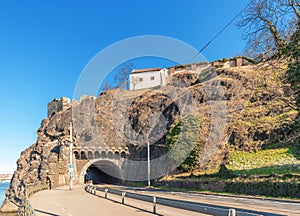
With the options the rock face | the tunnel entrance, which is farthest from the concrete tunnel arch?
the rock face

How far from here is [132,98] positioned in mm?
73812

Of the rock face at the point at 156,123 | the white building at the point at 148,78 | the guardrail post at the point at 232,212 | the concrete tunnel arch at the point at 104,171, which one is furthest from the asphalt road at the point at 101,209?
the white building at the point at 148,78

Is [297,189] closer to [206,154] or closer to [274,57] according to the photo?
[274,57]

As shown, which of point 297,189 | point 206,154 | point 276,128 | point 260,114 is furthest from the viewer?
point 260,114

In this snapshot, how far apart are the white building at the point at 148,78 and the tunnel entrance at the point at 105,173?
2831 centimetres

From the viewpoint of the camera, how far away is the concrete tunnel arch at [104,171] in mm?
55350

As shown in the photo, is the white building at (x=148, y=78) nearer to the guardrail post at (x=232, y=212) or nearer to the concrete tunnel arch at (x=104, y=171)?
the concrete tunnel arch at (x=104, y=171)

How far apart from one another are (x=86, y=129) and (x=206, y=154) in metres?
29.8

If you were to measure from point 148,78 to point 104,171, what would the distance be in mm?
31142

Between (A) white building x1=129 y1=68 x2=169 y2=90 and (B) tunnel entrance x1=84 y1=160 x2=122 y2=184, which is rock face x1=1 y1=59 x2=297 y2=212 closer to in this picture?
(B) tunnel entrance x1=84 y1=160 x2=122 y2=184

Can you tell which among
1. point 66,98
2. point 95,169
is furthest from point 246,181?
point 66,98

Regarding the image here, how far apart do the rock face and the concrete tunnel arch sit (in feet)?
2.63

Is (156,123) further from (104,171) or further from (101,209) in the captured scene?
(101,209)

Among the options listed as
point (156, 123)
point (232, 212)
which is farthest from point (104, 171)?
point (232, 212)
